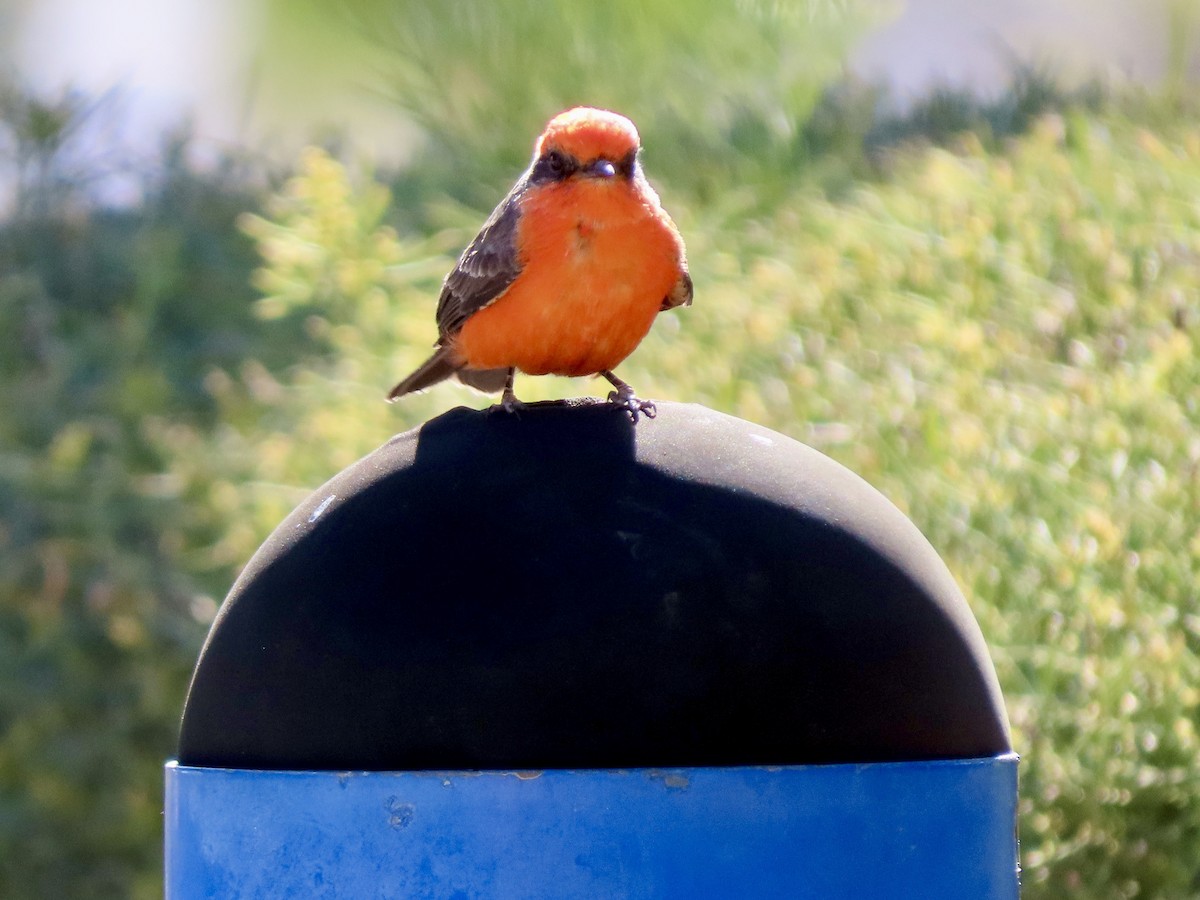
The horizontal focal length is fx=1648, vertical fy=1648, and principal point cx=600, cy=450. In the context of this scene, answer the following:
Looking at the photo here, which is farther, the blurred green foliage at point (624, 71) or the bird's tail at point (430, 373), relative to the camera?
the blurred green foliage at point (624, 71)

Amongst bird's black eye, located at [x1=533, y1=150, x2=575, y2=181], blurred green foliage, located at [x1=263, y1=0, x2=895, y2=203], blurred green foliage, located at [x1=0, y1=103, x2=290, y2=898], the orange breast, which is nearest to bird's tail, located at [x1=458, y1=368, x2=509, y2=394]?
the orange breast

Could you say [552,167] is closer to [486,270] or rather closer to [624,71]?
[486,270]

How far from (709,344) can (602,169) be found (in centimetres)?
278

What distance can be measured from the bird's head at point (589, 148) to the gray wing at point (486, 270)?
0.13 m

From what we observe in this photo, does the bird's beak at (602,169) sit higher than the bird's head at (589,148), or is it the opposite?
the bird's head at (589,148)

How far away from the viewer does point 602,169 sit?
140 inches

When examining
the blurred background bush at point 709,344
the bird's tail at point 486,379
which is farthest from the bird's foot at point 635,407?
the blurred background bush at point 709,344

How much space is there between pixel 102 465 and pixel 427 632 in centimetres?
608

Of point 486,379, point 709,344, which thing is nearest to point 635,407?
point 486,379

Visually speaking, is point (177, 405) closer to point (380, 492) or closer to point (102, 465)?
point (102, 465)

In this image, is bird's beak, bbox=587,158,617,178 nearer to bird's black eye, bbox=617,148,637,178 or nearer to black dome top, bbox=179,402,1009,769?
bird's black eye, bbox=617,148,637,178

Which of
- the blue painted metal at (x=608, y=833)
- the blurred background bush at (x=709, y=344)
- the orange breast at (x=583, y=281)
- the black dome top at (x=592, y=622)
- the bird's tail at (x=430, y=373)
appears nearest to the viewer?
the blue painted metal at (x=608, y=833)

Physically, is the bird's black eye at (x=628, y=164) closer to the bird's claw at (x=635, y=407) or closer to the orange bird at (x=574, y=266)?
the orange bird at (x=574, y=266)

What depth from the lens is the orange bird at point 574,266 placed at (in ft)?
11.2
